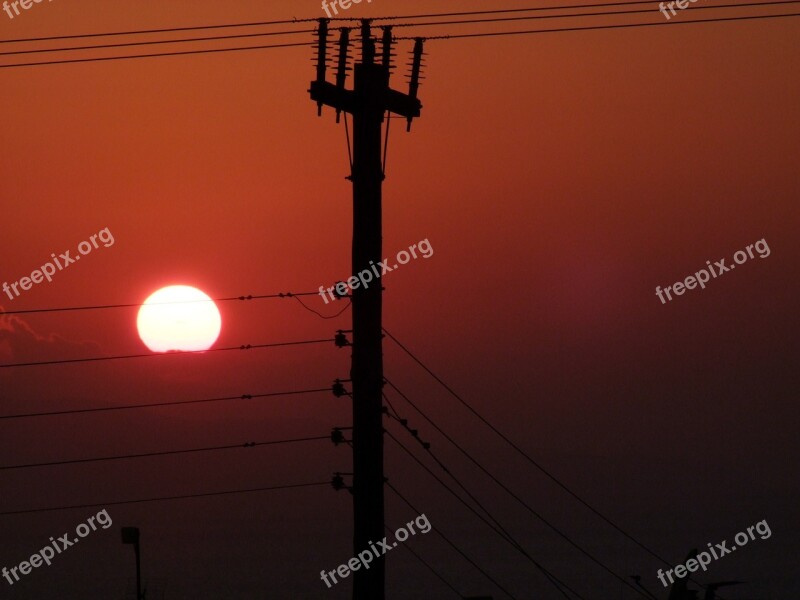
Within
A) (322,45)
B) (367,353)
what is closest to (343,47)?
(322,45)

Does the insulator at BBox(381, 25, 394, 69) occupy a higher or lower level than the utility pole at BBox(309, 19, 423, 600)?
higher

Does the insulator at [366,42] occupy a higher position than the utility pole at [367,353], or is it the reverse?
the insulator at [366,42]

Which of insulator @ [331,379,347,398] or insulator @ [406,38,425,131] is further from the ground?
insulator @ [406,38,425,131]

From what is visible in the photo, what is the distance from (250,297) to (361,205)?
14.5 ft

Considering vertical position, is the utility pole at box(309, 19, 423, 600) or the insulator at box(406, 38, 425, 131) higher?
the insulator at box(406, 38, 425, 131)

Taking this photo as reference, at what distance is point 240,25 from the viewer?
27.7 m

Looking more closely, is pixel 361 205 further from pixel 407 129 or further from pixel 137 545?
pixel 137 545

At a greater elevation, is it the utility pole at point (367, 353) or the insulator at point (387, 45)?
the insulator at point (387, 45)

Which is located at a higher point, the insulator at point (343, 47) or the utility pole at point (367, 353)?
the insulator at point (343, 47)

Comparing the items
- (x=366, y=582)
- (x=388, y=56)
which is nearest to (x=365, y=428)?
(x=366, y=582)

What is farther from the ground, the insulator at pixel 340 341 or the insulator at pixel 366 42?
the insulator at pixel 366 42

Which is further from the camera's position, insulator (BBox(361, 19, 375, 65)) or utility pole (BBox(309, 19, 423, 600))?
insulator (BBox(361, 19, 375, 65))

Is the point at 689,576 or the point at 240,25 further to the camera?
the point at 689,576

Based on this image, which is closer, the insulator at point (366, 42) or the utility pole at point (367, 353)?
the utility pole at point (367, 353)
